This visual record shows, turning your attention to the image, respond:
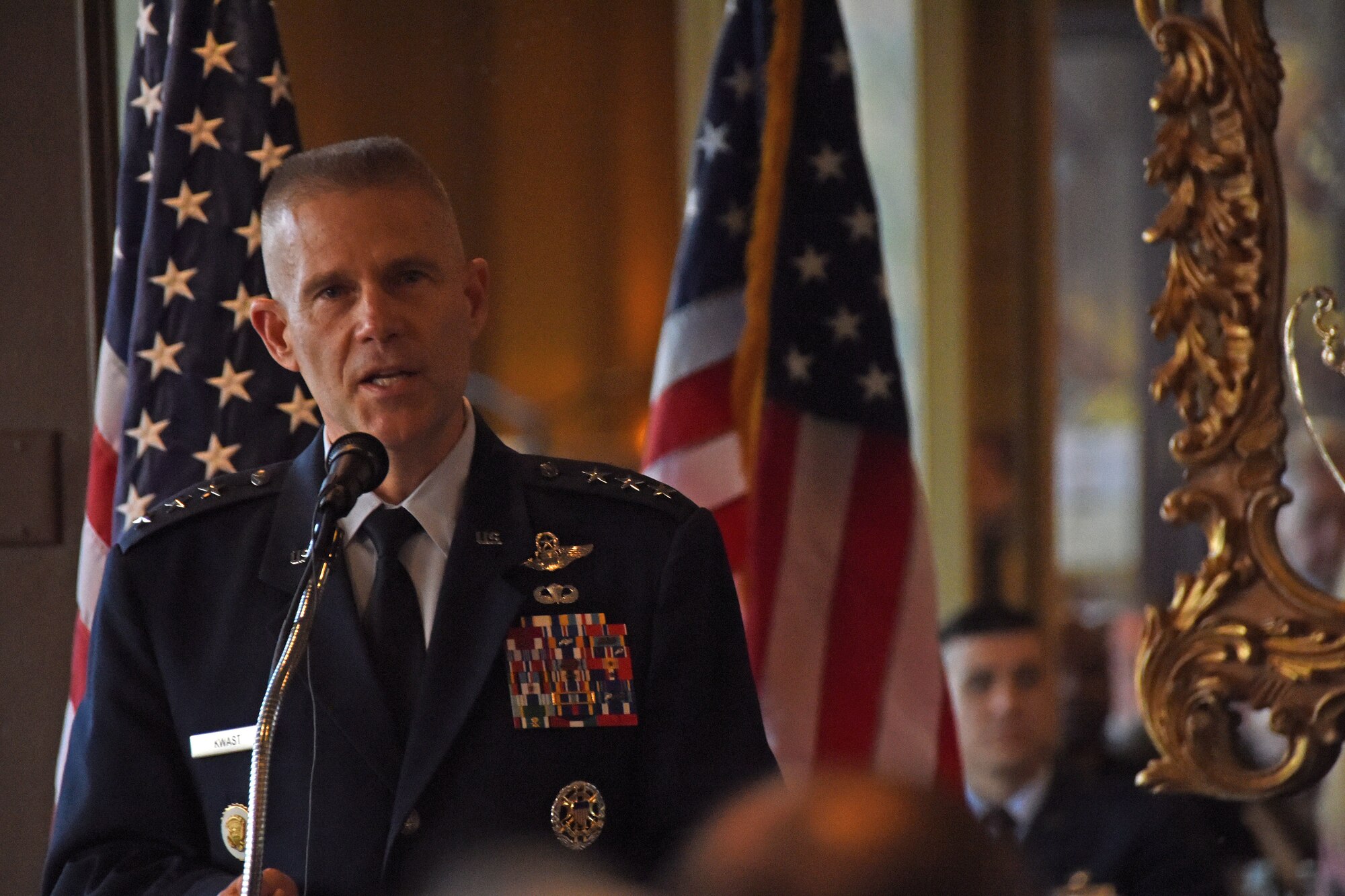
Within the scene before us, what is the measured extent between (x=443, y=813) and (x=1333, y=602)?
1432 mm

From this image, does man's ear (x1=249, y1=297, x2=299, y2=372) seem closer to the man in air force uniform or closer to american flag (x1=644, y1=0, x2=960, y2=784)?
the man in air force uniform

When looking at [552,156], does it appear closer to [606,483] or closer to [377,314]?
[606,483]

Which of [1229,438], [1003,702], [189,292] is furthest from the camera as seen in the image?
[1003,702]

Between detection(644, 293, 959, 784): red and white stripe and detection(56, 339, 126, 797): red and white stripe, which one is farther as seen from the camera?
detection(644, 293, 959, 784): red and white stripe

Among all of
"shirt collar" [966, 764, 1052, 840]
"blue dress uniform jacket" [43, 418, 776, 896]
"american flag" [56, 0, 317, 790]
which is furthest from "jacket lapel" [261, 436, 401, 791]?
"shirt collar" [966, 764, 1052, 840]

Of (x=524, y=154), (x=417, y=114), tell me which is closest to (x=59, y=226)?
(x=417, y=114)

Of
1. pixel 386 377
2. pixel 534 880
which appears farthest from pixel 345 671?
pixel 534 880

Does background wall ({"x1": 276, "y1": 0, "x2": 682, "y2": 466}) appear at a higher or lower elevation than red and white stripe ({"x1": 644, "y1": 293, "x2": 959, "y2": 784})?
higher

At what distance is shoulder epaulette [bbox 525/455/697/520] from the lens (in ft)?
5.17

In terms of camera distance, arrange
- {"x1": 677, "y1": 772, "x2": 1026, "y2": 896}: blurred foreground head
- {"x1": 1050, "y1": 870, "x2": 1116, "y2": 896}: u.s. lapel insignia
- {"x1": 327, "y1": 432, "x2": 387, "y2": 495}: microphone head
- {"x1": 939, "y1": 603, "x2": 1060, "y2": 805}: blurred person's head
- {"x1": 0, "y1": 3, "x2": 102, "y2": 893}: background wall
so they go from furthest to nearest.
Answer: {"x1": 939, "y1": 603, "x2": 1060, "y2": 805}: blurred person's head
{"x1": 1050, "y1": 870, "x2": 1116, "y2": 896}: u.s. lapel insignia
{"x1": 0, "y1": 3, "x2": 102, "y2": 893}: background wall
{"x1": 327, "y1": 432, "x2": 387, "y2": 495}: microphone head
{"x1": 677, "y1": 772, "x2": 1026, "y2": 896}: blurred foreground head

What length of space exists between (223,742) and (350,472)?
0.34m

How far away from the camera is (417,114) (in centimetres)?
301

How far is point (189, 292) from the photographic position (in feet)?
7.22

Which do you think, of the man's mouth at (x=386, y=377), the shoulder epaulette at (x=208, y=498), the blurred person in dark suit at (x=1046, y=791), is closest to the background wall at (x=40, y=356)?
the shoulder epaulette at (x=208, y=498)
